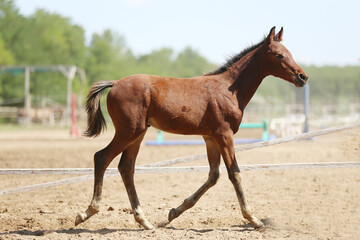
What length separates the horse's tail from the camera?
493cm

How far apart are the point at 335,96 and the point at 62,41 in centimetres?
6464

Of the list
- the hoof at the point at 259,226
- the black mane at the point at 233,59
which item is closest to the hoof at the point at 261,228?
the hoof at the point at 259,226

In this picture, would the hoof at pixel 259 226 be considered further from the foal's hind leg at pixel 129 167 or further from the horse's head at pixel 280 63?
the horse's head at pixel 280 63

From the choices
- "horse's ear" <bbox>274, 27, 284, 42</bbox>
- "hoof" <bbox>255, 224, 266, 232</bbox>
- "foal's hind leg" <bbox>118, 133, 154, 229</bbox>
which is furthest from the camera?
"horse's ear" <bbox>274, 27, 284, 42</bbox>

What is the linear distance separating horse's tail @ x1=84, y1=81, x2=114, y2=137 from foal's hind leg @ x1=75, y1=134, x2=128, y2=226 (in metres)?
0.32

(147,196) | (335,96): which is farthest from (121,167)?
(335,96)

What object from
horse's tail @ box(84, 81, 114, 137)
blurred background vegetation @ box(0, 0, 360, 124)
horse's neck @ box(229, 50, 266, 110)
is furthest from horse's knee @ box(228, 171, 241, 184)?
blurred background vegetation @ box(0, 0, 360, 124)

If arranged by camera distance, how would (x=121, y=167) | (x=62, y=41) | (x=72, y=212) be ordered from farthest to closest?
(x=62, y=41), (x=72, y=212), (x=121, y=167)

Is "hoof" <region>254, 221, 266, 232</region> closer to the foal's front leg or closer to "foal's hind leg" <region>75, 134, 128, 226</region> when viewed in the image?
the foal's front leg

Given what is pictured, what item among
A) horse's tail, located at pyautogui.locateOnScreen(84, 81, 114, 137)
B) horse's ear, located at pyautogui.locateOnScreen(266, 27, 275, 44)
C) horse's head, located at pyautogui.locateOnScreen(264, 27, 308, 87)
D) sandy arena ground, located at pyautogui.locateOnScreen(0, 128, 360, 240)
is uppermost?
horse's ear, located at pyautogui.locateOnScreen(266, 27, 275, 44)

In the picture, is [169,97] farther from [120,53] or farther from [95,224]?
[120,53]

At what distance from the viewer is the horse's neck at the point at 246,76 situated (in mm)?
5059

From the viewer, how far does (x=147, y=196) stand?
273 inches

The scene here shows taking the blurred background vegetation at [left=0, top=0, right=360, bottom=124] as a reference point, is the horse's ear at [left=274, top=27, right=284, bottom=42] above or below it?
below
